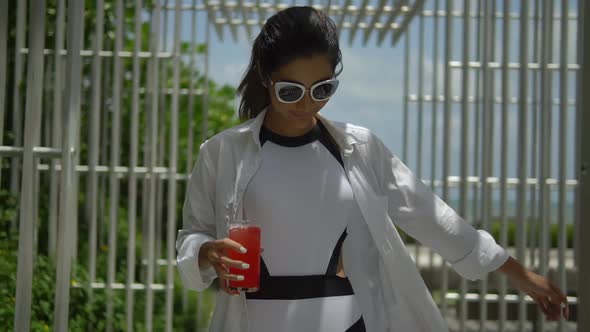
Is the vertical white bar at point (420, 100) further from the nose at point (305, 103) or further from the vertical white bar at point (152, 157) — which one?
the nose at point (305, 103)

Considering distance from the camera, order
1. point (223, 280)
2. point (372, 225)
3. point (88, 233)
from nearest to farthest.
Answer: point (223, 280) < point (372, 225) < point (88, 233)

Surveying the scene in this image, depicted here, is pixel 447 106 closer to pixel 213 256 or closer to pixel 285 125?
pixel 285 125

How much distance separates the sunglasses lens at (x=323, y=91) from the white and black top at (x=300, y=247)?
18 centimetres

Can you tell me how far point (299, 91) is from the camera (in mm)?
1854

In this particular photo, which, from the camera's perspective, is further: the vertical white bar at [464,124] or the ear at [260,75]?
the vertical white bar at [464,124]

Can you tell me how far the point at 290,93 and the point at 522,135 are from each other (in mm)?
3162

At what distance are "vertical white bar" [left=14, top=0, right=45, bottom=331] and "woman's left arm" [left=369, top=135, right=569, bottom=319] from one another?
1.20m

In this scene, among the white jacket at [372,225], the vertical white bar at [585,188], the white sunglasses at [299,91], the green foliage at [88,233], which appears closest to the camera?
the white sunglasses at [299,91]

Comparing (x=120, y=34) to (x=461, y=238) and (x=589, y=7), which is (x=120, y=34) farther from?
(x=461, y=238)

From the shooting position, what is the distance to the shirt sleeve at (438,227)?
2.03 meters

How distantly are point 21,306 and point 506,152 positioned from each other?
2991 mm

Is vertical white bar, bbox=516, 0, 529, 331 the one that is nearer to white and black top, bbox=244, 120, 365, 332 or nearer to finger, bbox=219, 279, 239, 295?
white and black top, bbox=244, 120, 365, 332

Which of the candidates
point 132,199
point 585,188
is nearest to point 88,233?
point 132,199

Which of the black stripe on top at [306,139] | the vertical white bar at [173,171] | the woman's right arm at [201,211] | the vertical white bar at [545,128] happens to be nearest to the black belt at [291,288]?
the woman's right arm at [201,211]
